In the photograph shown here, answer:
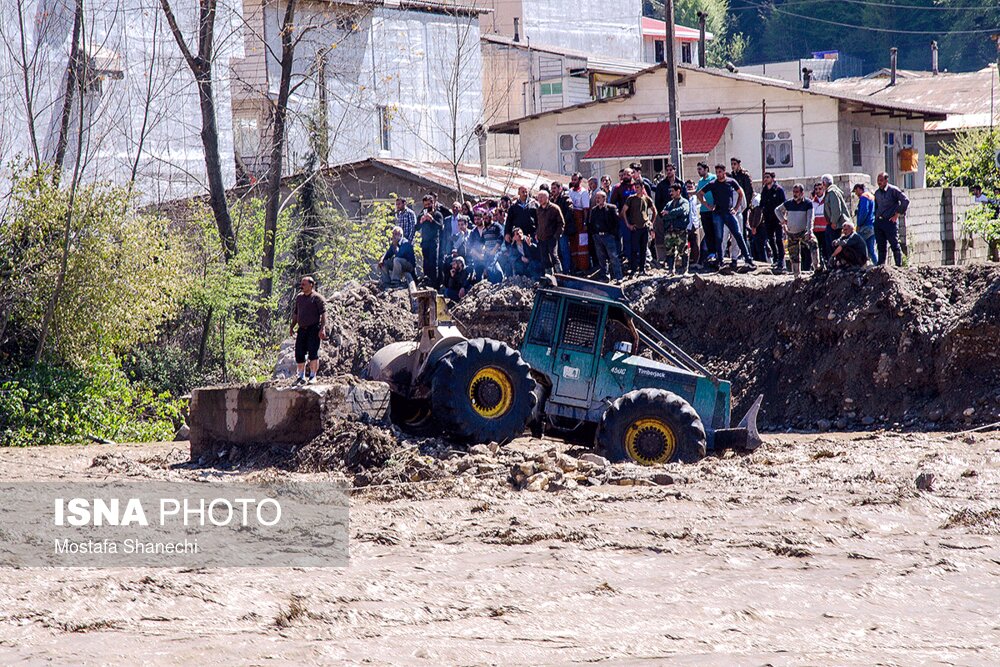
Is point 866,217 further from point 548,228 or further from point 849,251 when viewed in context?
point 548,228

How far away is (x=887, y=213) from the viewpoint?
20.7 metres

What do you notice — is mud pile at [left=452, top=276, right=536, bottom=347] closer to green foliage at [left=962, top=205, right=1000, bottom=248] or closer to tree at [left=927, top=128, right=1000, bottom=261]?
green foliage at [left=962, top=205, right=1000, bottom=248]

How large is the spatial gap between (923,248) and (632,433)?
15189 mm

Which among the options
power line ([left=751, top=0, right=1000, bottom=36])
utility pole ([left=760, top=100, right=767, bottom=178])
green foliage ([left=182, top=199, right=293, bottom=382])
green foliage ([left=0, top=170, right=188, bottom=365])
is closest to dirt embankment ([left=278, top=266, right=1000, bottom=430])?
green foliage ([left=0, top=170, right=188, bottom=365])

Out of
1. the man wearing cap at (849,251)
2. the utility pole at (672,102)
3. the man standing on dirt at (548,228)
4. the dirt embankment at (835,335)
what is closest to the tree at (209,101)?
the dirt embankment at (835,335)

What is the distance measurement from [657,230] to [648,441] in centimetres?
795

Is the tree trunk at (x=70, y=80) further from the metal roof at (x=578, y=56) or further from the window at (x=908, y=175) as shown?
the window at (x=908, y=175)

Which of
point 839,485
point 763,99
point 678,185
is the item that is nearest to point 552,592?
point 839,485

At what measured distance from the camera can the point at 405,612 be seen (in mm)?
9359

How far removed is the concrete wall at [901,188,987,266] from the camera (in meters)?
27.9

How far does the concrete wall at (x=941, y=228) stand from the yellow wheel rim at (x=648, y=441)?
46.5 feet

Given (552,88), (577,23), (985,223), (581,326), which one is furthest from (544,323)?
(577,23)

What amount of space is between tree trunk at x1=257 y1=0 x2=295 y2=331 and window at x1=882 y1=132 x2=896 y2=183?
803 inches

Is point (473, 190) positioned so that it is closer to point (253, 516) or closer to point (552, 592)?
point (253, 516)
